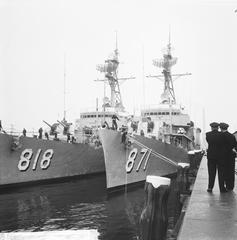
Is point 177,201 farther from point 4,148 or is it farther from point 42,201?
point 4,148

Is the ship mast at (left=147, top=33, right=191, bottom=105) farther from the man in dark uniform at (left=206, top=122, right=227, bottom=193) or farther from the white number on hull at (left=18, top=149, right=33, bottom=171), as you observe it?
the man in dark uniform at (left=206, top=122, right=227, bottom=193)

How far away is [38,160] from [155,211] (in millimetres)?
12465

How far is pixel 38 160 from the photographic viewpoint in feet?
51.2

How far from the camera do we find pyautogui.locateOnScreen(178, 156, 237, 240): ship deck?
12.1 ft

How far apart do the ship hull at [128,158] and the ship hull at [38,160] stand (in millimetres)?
3798

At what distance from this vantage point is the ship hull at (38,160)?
567 inches

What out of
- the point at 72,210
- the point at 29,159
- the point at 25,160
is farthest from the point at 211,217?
the point at 29,159

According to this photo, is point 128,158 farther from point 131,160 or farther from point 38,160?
point 38,160

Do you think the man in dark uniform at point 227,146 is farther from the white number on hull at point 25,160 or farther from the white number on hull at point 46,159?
the white number on hull at point 46,159

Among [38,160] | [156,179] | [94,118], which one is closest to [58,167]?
[38,160]

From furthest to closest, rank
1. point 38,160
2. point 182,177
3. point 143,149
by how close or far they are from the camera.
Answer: point 38,160 < point 143,149 < point 182,177

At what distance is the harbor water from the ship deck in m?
2.13

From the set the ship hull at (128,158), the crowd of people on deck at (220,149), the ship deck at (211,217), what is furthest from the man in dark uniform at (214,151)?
the ship hull at (128,158)

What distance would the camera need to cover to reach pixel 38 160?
15609 mm
